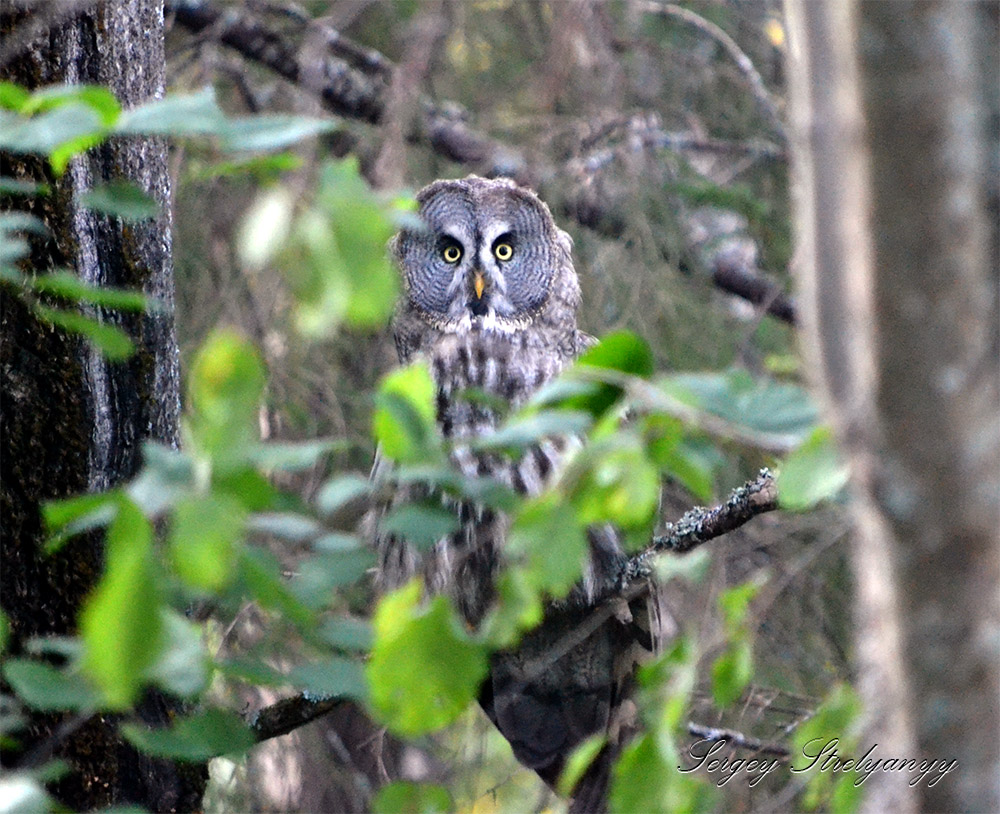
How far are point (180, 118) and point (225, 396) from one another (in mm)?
282

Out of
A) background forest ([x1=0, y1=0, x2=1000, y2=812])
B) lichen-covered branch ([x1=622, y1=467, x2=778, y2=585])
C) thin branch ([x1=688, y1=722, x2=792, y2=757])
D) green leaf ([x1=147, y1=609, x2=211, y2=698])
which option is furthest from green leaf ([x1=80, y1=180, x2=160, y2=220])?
thin branch ([x1=688, y1=722, x2=792, y2=757])

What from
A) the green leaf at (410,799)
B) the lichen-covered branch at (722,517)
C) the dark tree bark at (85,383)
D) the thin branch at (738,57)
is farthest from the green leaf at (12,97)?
the thin branch at (738,57)

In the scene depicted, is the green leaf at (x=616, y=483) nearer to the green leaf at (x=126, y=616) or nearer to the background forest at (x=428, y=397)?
the background forest at (x=428, y=397)

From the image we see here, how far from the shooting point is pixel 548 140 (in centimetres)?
Answer: 343

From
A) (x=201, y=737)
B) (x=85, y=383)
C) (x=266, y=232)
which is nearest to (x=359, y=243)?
(x=266, y=232)

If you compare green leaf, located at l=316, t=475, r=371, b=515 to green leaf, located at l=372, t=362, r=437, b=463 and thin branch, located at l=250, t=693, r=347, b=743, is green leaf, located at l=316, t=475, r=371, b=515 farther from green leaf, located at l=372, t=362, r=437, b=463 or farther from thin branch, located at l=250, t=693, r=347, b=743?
thin branch, located at l=250, t=693, r=347, b=743

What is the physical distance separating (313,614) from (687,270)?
107 inches

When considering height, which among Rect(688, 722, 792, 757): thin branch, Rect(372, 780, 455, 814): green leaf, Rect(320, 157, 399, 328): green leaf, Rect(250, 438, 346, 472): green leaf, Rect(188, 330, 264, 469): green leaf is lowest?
Rect(688, 722, 792, 757): thin branch

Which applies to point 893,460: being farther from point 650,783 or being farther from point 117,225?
point 117,225

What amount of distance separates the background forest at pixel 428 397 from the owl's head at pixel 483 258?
0.24 metres

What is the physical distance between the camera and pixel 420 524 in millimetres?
1078

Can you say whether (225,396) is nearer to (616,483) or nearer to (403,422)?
(403,422)

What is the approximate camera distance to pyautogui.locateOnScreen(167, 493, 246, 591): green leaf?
87 centimetres

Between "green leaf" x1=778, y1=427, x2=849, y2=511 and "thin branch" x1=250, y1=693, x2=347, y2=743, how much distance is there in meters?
1.30
